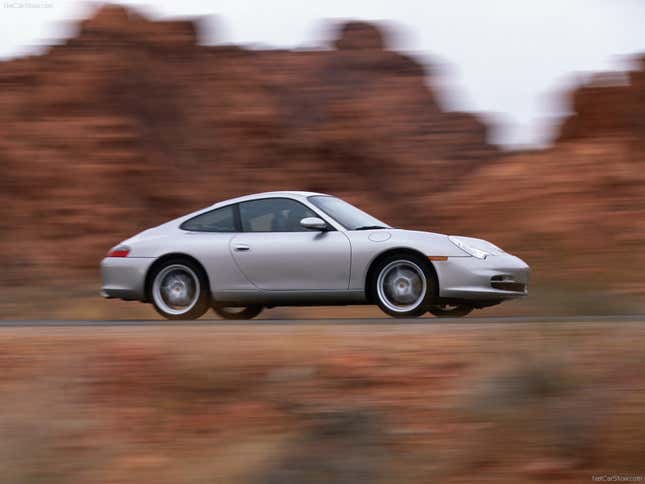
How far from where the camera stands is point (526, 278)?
11211 millimetres

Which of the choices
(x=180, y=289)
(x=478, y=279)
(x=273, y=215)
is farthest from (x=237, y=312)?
(x=478, y=279)

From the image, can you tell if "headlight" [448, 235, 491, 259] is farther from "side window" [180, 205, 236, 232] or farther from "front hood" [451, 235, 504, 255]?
"side window" [180, 205, 236, 232]

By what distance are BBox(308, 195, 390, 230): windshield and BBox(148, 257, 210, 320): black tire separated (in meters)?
1.38

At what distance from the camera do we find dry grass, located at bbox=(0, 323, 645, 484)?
6645 millimetres

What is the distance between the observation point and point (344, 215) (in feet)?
37.6

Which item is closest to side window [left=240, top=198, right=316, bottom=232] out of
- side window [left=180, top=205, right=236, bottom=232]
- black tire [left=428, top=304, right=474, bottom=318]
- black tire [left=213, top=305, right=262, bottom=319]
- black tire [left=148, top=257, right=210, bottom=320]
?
side window [left=180, top=205, right=236, bottom=232]

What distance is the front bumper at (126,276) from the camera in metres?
11.6

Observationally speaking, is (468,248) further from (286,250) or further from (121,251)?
(121,251)

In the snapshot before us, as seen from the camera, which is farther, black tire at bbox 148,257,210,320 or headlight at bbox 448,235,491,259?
black tire at bbox 148,257,210,320

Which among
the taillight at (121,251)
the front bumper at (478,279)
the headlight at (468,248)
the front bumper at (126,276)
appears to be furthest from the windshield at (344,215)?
the taillight at (121,251)

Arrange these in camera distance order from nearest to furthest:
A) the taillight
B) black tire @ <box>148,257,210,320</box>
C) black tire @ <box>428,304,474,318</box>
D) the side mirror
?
the side mirror, black tire @ <box>148,257,210,320</box>, the taillight, black tire @ <box>428,304,474,318</box>

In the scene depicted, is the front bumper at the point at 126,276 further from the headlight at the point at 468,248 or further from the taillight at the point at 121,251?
the headlight at the point at 468,248


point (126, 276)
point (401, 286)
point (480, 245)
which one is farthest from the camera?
point (126, 276)

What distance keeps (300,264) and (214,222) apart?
3.66 feet
